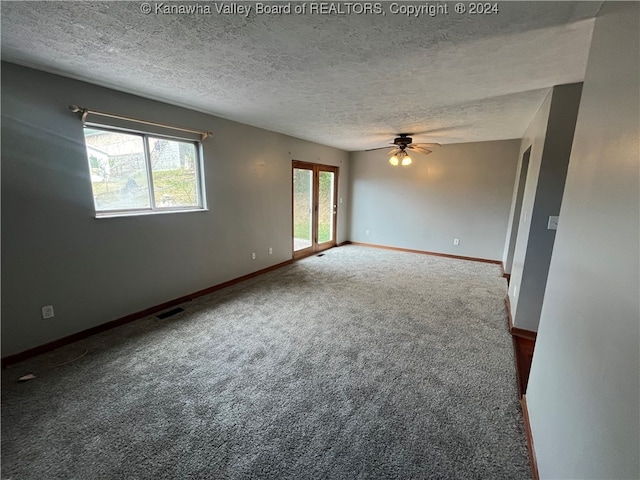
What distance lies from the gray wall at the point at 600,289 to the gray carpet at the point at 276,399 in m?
0.52

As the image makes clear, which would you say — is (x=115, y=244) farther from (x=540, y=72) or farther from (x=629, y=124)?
(x=540, y=72)

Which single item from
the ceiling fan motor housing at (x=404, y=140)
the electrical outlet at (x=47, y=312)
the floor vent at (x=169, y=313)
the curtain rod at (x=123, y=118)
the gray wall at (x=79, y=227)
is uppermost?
the ceiling fan motor housing at (x=404, y=140)

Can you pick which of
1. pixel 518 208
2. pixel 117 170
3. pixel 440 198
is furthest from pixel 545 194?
pixel 117 170

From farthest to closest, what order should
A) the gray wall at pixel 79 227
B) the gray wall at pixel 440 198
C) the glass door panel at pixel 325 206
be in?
the glass door panel at pixel 325 206 < the gray wall at pixel 440 198 < the gray wall at pixel 79 227

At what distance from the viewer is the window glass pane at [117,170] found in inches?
103

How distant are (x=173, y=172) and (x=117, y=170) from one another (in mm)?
606

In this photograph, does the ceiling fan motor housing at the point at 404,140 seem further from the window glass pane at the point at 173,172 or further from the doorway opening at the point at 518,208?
the window glass pane at the point at 173,172

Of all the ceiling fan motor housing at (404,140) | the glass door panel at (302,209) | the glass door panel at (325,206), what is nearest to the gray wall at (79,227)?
the glass door panel at (302,209)

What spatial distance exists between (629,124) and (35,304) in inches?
154

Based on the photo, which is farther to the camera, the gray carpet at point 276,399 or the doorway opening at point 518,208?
the doorway opening at point 518,208

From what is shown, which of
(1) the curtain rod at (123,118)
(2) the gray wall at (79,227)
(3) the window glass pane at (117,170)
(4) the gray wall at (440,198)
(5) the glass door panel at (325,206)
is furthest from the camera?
(5) the glass door panel at (325,206)

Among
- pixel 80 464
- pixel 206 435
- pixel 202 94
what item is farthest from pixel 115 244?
pixel 206 435

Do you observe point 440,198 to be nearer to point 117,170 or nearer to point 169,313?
point 169,313

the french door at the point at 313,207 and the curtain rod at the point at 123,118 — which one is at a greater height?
the curtain rod at the point at 123,118
